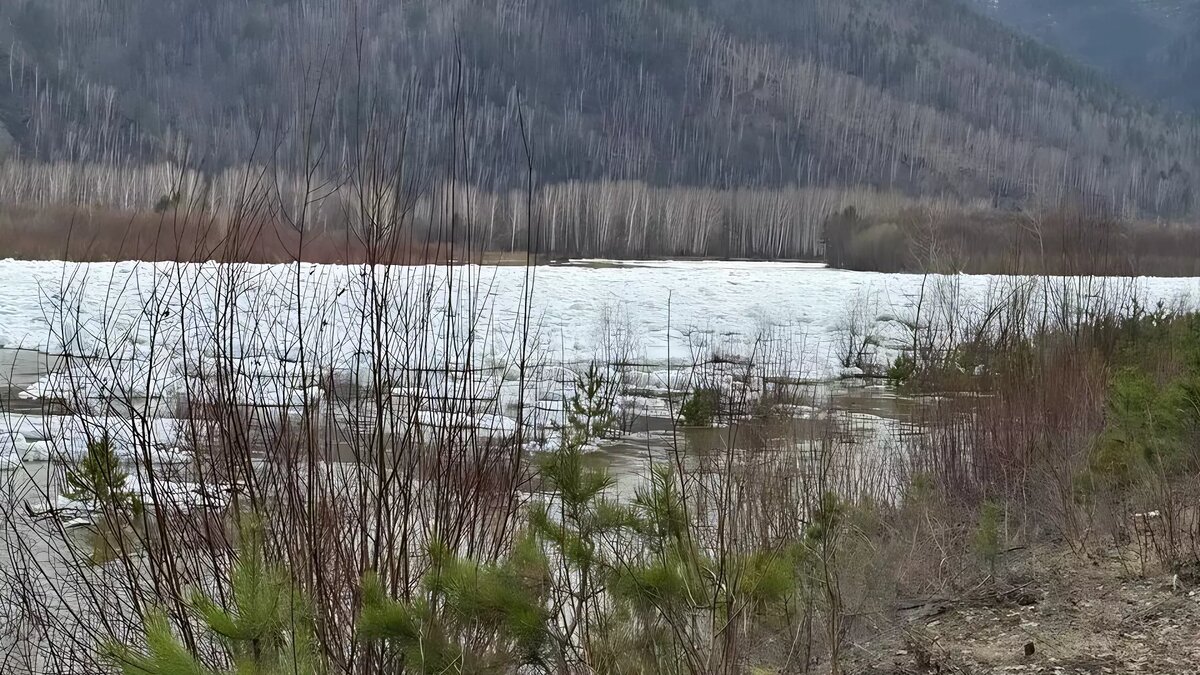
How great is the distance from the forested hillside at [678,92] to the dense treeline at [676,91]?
0.76ft

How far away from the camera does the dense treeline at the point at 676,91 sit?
268 ft

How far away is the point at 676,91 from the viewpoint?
99938 millimetres

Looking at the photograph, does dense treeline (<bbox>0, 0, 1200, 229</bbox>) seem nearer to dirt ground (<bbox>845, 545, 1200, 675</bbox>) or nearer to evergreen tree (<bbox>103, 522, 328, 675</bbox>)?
dirt ground (<bbox>845, 545, 1200, 675</bbox>)

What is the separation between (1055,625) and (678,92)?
98.4 metres

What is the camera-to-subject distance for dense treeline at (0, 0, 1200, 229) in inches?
3214

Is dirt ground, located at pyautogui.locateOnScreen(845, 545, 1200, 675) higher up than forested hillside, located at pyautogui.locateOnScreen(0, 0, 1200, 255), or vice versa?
forested hillside, located at pyautogui.locateOnScreen(0, 0, 1200, 255)

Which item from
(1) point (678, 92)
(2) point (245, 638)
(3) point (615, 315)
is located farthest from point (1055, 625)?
(1) point (678, 92)

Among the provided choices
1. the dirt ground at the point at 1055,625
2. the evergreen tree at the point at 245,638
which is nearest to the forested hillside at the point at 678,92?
the dirt ground at the point at 1055,625

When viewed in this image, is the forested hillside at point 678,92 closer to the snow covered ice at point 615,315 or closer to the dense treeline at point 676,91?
the dense treeline at point 676,91

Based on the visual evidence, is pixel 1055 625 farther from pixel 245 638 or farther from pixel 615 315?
pixel 615 315

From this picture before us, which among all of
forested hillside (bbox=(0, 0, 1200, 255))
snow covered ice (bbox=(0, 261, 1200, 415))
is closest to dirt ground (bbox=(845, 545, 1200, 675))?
snow covered ice (bbox=(0, 261, 1200, 415))

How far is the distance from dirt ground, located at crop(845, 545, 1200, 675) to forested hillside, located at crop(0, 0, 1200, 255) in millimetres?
65738

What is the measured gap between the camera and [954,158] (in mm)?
88625

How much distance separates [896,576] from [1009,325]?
11.0 ft
